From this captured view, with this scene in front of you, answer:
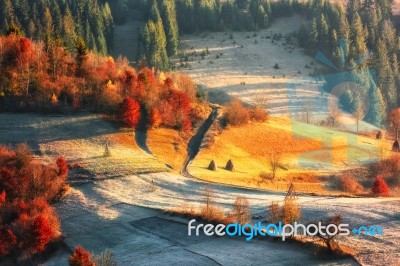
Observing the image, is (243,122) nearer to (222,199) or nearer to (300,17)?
(222,199)

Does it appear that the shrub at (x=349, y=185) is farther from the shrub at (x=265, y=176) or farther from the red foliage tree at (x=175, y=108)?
the red foliage tree at (x=175, y=108)

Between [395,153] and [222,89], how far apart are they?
143 ft

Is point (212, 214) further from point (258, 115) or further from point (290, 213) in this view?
point (258, 115)

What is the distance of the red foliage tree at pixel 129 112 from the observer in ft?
257

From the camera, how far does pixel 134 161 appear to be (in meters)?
66.9

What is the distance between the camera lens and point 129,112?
7838 centimetres

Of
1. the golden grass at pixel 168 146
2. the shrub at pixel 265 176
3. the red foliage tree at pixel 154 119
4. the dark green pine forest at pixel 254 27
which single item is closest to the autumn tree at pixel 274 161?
the shrub at pixel 265 176

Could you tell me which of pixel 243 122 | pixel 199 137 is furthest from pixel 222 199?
pixel 243 122

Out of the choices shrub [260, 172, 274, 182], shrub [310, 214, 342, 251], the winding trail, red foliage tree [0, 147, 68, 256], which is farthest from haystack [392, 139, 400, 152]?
shrub [310, 214, 342, 251]

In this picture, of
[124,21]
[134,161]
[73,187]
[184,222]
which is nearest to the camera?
[184,222]
